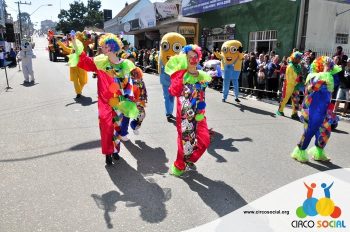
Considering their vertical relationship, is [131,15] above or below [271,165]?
above

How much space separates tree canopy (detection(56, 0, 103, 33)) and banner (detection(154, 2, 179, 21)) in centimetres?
5206

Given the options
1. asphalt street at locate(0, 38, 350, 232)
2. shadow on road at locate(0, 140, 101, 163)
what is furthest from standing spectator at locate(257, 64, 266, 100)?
shadow on road at locate(0, 140, 101, 163)

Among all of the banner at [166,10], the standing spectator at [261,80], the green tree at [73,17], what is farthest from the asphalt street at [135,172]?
the green tree at [73,17]

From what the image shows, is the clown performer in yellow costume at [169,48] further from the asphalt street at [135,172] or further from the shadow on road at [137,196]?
the shadow on road at [137,196]

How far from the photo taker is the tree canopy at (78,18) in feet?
236

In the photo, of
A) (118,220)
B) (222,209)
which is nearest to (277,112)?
(222,209)

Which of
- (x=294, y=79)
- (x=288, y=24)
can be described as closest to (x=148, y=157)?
(x=294, y=79)

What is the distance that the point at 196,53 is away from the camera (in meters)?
4.37

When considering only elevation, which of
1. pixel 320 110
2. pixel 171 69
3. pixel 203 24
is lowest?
pixel 320 110

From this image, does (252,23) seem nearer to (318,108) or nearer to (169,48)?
(169,48)

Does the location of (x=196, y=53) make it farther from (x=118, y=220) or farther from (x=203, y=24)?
(x=203, y=24)

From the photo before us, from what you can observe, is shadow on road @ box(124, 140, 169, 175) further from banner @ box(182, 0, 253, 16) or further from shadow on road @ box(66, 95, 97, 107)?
banner @ box(182, 0, 253, 16)

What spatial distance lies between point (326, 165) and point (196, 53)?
271 cm

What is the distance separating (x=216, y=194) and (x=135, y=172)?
1.29 metres
